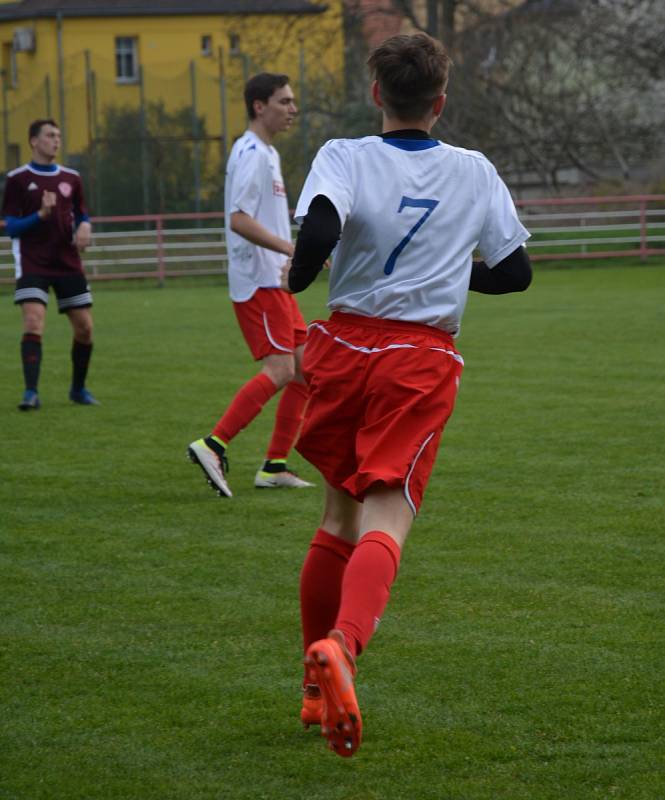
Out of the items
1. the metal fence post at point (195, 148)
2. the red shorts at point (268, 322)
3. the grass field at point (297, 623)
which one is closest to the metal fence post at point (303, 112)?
the metal fence post at point (195, 148)

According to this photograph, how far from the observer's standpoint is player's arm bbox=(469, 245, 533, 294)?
12.4ft

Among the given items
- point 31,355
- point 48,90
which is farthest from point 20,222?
point 48,90

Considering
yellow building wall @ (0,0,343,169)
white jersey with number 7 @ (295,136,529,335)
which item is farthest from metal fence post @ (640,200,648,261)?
white jersey with number 7 @ (295,136,529,335)

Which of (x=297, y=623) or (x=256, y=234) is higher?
(x=256, y=234)

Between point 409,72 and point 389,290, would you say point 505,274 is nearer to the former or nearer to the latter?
point 389,290

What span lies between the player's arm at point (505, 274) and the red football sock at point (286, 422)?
3581 mm

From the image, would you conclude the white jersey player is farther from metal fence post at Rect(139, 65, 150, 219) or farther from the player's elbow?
metal fence post at Rect(139, 65, 150, 219)

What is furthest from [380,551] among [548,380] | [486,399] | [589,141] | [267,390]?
[589,141]

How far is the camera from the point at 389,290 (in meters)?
3.63

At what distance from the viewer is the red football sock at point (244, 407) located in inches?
280

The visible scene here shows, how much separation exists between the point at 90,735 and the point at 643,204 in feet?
80.0

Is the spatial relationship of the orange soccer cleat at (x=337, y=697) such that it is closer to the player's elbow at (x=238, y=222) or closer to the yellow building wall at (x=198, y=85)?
the player's elbow at (x=238, y=222)

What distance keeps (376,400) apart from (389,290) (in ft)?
0.96

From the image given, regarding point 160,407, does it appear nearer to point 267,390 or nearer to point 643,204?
point 267,390
